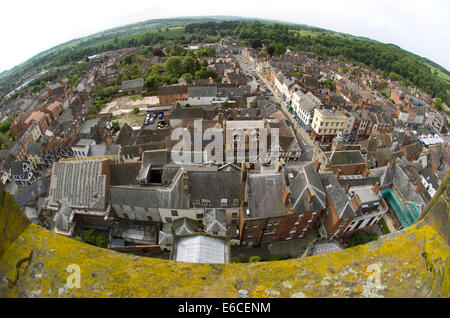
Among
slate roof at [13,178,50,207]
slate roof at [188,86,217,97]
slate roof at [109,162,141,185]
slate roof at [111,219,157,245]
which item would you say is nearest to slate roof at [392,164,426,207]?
slate roof at [111,219,157,245]

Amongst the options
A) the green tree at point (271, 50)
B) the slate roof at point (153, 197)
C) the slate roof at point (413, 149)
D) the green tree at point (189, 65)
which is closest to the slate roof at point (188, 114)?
the slate roof at point (153, 197)

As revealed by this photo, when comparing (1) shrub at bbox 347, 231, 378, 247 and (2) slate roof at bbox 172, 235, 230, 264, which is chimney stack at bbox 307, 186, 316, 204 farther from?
(2) slate roof at bbox 172, 235, 230, 264

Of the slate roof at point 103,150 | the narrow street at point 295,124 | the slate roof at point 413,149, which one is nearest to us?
the narrow street at point 295,124

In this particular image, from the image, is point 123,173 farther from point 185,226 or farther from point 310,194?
point 310,194

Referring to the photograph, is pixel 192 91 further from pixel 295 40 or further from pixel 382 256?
pixel 295 40

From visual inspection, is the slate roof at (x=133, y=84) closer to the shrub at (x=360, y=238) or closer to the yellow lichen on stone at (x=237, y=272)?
the shrub at (x=360, y=238)

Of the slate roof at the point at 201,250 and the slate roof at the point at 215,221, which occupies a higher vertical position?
the slate roof at the point at 201,250

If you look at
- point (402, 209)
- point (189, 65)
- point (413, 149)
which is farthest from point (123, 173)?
point (189, 65)

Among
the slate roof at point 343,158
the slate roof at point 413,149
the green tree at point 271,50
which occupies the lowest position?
the slate roof at point 413,149

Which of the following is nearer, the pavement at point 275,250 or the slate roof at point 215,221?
the slate roof at point 215,221
